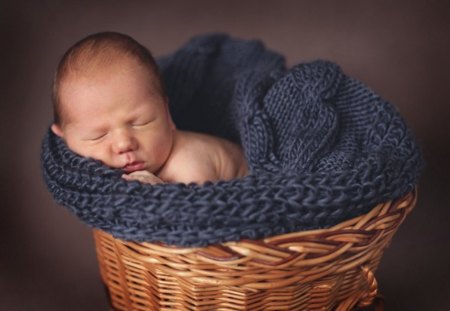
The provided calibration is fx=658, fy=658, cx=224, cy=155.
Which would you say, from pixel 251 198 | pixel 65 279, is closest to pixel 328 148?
pixel 251 198

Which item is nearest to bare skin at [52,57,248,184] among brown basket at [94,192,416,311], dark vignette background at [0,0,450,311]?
brown basket at [94,192,416,311]

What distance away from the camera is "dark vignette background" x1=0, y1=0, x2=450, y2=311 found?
1458 millimetres

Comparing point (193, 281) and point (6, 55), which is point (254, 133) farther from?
point (6, 55)

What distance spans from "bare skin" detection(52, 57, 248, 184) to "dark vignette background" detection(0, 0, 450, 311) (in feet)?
1.32

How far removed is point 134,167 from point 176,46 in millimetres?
735

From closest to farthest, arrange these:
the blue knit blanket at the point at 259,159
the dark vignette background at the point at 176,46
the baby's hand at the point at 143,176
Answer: the blue knit blanket at the point at 259,159 → the baby's hand at the point at 143,176 → the dark vignette background at the point at 176,46

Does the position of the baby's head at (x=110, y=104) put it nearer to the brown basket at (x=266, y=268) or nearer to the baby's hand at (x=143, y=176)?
the baby's hand at (x=143, y=176)

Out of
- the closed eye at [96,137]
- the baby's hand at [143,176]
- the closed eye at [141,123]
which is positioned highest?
the closed eye at [141,123]

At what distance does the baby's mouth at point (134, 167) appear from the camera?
3.72ft

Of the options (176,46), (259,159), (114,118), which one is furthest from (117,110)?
(176,46)

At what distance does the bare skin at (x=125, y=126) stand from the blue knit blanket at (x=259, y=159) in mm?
50

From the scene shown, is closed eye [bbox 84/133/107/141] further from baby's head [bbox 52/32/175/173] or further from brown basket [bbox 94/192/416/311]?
brown basket [bbox 94/192/416/311]

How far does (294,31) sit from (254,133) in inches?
26.4

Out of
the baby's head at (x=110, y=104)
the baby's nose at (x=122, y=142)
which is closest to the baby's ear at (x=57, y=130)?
the baby's head at (x=110, y=104)
